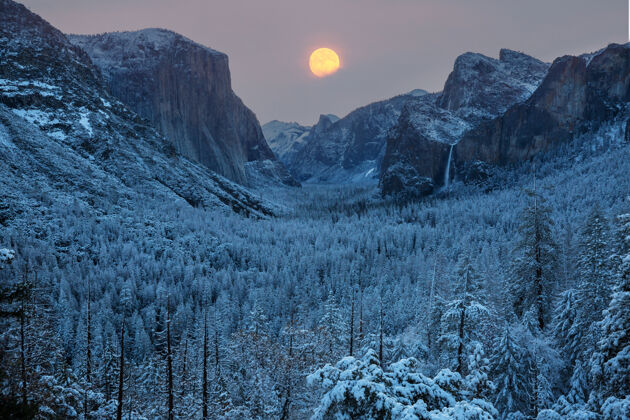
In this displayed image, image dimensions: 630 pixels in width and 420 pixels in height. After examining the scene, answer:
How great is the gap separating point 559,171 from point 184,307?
19102cm

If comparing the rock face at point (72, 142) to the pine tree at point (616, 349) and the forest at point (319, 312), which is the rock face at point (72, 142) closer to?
the forest at point (319, 312)

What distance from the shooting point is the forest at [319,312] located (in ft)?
36.8

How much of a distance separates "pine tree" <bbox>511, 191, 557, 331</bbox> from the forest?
3.7 inches

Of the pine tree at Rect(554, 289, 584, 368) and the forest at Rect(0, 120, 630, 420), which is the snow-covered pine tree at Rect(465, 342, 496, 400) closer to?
the forest at Rect(0, 120, 630, 420)

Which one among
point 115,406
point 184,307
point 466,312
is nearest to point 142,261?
point 184,307

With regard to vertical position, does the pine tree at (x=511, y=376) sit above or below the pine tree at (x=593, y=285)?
below

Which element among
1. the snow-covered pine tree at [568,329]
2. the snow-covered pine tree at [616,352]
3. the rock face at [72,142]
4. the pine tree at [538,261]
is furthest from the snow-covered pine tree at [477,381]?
the rock face at [72,142]

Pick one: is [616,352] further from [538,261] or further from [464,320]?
[538,261]

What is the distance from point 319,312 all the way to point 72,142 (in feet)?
417

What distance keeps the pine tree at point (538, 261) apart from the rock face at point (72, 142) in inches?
4741

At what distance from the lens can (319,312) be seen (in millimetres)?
71000

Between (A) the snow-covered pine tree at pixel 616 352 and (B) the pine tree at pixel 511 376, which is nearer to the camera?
(A) the snow-covered pine tree at pixel 616 352

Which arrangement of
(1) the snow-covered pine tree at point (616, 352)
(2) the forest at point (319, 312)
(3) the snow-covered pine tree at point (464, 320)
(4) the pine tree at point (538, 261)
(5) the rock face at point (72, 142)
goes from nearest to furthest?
(1) the snow-covered pine tree at point (616, 352) → (2) the forest at point (319, 312) → (3) the snow-covered pine tree at point (464, 320) → (4) the pine tree at point (538, 261) → (5) the rock face at point (72, 142)

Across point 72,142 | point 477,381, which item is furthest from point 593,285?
point 72,142
